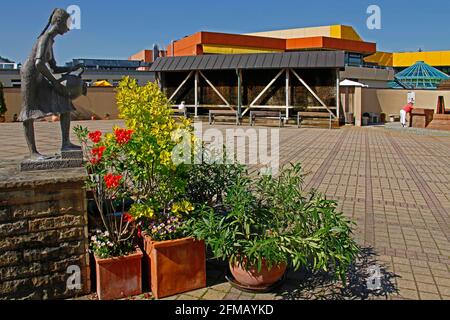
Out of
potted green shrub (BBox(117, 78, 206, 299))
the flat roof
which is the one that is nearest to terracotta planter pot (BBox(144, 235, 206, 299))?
potted green shrub (BBox(117, 78, 206, 299))

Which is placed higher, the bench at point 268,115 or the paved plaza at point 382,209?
the bench at point 268,115

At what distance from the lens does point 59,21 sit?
369cm

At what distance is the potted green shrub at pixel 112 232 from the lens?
339 centimetres

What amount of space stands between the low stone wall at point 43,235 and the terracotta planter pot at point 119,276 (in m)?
0.21

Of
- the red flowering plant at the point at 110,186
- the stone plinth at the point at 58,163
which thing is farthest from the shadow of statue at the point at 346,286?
the stone plinth at the point at 58,163

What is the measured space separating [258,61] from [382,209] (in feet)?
49.3

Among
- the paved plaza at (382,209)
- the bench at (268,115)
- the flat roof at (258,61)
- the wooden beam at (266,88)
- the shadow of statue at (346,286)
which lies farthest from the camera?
the wooden beam at (266,88)

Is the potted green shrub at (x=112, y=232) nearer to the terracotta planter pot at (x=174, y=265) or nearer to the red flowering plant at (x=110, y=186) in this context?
the red flowering plant at (x=110, y=186)

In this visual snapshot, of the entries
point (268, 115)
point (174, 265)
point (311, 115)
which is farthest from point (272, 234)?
point (268, 115)

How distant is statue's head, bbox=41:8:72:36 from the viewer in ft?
12.1

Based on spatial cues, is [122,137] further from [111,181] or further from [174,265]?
[174,265]
